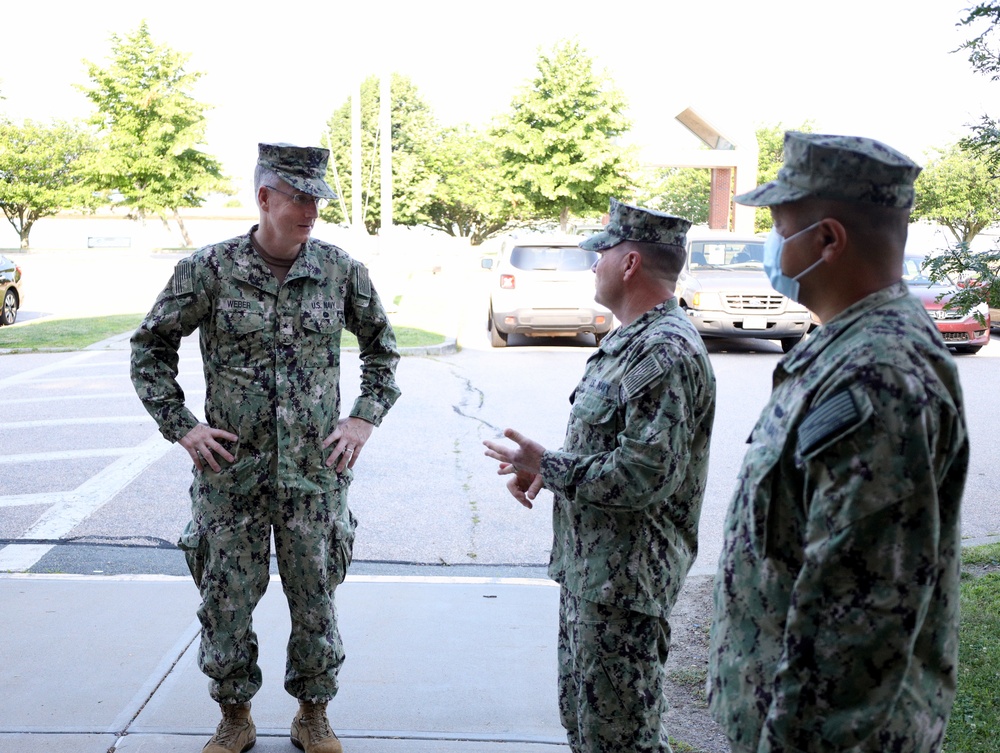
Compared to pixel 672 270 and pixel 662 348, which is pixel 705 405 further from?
pixel 672 270

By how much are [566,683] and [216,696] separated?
1.38 metres

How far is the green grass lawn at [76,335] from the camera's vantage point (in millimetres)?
14992

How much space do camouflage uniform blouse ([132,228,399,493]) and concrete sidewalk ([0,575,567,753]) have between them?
1052 mm

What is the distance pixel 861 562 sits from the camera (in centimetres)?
167

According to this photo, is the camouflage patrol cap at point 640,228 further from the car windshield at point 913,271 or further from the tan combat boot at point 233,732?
the car windshield at point 913,271

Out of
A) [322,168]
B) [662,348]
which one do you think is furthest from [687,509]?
[322,168]

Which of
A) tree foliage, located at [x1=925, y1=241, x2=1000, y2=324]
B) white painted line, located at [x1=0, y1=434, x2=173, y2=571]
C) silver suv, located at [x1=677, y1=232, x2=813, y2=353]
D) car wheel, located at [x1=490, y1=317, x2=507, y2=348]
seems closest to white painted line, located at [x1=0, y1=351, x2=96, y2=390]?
Answer: white painted line, located at [x1=0, y1=434, x2=173, y2=571]

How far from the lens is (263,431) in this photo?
343 centimetres

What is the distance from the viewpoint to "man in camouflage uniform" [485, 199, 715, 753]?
2645 mm

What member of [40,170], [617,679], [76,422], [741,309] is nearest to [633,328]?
[617,679]

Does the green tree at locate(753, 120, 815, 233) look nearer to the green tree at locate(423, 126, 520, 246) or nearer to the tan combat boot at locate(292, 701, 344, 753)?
the green tree at locate(423, 126, 520, 246)

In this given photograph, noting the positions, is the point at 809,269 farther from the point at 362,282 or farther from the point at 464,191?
the point at 464,191

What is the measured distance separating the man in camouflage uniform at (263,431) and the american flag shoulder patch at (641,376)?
130cm

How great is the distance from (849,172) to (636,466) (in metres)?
1.03
